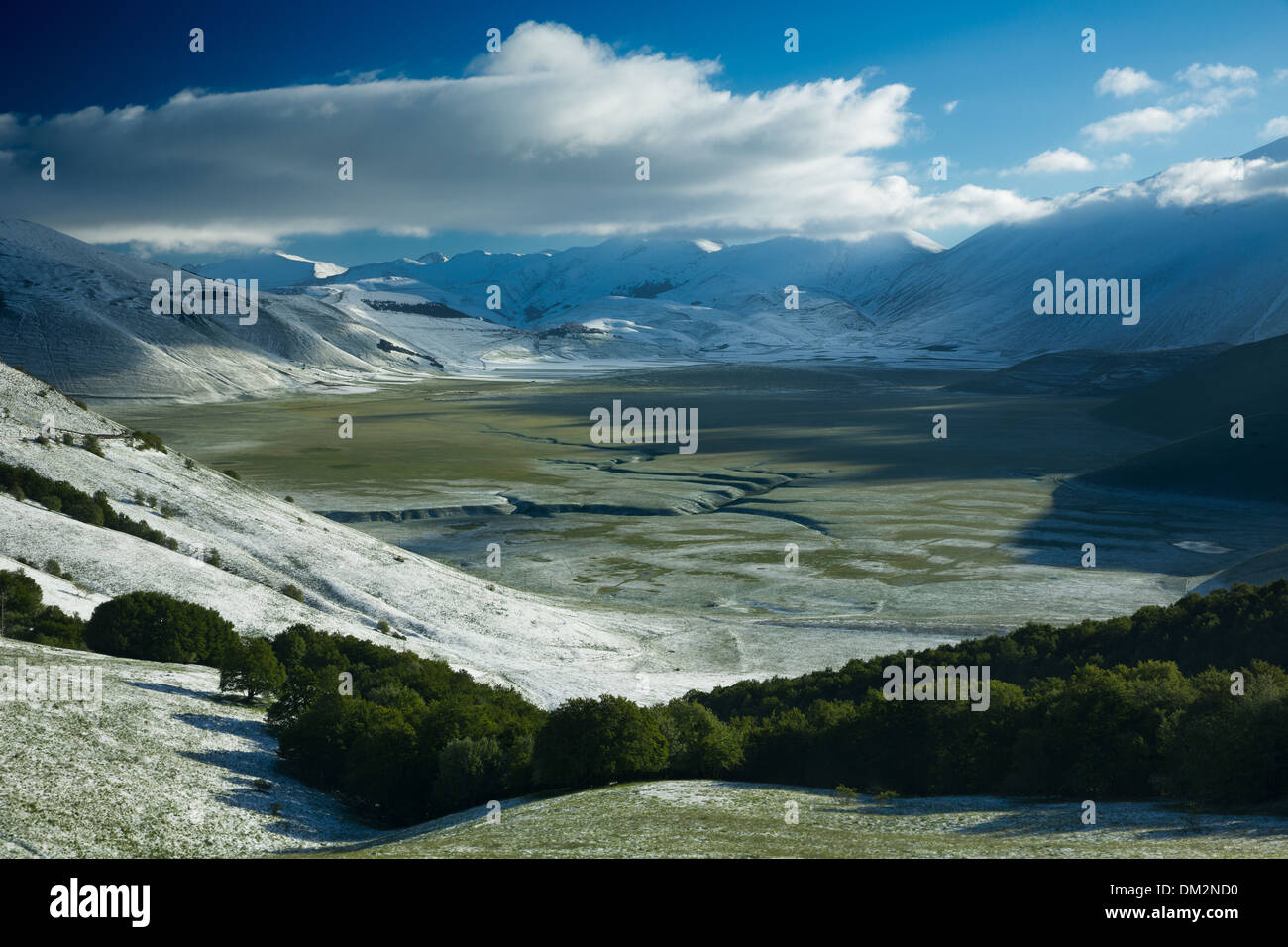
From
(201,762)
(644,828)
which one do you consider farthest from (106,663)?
(644,828)

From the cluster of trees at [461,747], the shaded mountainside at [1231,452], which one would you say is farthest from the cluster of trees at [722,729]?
the shaded mountainside at [1231,452]

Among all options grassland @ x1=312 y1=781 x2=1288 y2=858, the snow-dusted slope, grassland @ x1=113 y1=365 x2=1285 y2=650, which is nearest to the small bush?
the snow-dusted slope

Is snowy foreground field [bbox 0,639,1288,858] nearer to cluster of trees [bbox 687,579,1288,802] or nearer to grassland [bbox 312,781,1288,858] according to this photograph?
grassland [bbox 312,781,1288,858]

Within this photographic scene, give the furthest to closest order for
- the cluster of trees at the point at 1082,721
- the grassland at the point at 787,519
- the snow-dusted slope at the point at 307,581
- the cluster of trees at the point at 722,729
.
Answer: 1. the grassland at the point at 787,519
2. the snow-dusted slope at the point at 307,581
3. the cluster of trees at the point at 722,729
4. the cluster of trees at the point at 1082,721

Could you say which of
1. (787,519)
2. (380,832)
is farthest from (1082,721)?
(787,519)

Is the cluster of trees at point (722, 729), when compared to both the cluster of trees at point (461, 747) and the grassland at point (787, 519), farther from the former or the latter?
the grassland at point (787, 519)
